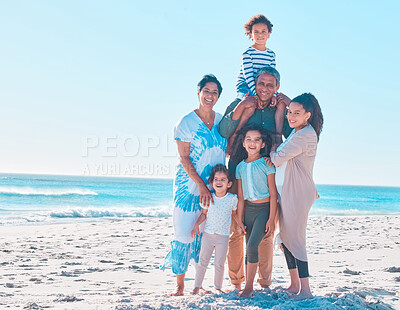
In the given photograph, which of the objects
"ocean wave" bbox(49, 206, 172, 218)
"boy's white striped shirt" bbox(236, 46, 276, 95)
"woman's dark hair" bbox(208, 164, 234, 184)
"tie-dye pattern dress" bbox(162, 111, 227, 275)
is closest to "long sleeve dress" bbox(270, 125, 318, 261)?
"woman's dark hair" bbox(208, 164, 234, 184)

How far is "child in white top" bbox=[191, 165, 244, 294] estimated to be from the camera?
12.2 feet

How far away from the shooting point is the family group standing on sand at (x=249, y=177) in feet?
11.4

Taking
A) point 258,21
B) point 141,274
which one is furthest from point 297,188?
point 141,274

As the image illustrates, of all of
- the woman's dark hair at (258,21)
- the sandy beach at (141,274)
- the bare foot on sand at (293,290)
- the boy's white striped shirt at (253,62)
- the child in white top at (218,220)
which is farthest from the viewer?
the woman's dark hair at (258,21)

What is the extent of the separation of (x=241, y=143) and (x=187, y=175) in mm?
594

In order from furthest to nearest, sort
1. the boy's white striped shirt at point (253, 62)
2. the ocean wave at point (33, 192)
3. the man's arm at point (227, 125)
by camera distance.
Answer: the ocean wave at point (33, 192), the boy's white striped shirt at point (253, 62), the man's arm at point (227, 125)

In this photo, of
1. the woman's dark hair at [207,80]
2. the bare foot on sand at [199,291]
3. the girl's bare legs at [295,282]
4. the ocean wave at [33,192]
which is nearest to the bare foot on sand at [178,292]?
the bare foot on sand at [199,291]

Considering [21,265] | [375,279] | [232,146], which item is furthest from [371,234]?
[21,265]

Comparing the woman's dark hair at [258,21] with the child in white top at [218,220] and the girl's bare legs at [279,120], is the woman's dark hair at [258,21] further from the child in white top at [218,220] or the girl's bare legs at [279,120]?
the child in white top at [218,220]

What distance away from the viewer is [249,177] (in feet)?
12.0

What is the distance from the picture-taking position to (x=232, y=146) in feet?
12.9

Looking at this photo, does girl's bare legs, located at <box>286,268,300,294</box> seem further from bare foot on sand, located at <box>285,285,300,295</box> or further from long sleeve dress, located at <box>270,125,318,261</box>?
long sleeve dress, located at <box>270,125,318,261</box>

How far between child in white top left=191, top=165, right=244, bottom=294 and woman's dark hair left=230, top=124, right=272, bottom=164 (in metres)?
0.22

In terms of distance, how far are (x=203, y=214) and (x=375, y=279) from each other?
2297 millimetres
